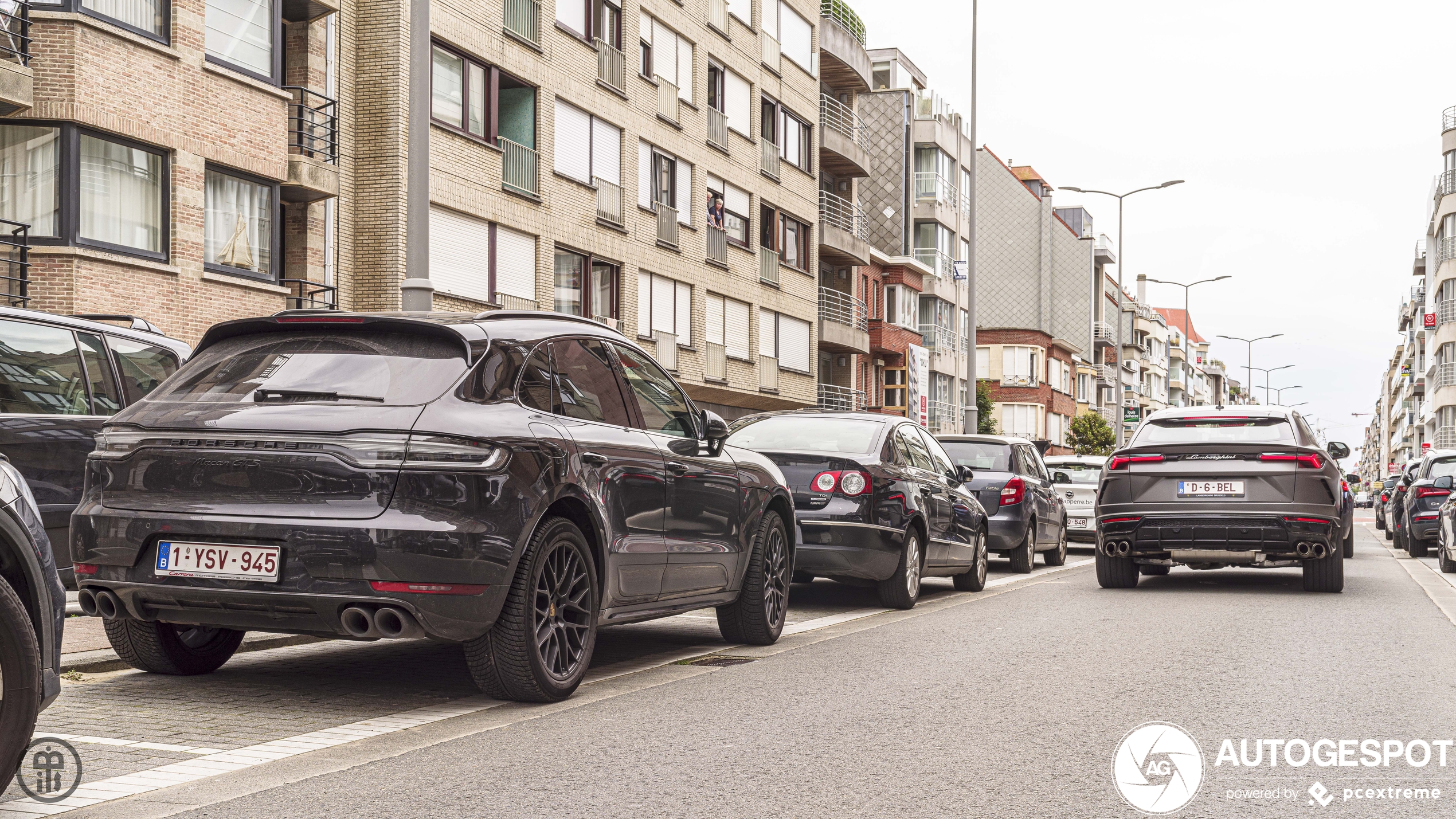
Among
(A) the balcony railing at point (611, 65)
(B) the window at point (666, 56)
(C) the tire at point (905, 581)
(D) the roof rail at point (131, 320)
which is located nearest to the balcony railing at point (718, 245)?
(B) the window at point (666, 56)

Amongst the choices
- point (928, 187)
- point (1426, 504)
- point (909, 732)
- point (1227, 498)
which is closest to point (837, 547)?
point (1227, 498)

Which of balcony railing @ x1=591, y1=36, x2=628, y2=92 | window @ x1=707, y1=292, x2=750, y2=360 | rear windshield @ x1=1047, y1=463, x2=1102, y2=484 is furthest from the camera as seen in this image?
window @ x1=707, y1=292, x2=750, y2=360

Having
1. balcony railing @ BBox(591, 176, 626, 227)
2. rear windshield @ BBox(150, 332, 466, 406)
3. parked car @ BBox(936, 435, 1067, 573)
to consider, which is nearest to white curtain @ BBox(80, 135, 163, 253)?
parked car @ BBox(936, 435, 1067, 573)

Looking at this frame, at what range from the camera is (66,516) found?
29.2 feet

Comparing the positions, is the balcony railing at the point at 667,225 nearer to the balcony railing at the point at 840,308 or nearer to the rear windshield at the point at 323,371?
the balcony railing at the point at 840,308

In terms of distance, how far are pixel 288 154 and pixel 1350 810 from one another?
73.5ft

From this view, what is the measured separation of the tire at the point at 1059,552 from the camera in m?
19.8

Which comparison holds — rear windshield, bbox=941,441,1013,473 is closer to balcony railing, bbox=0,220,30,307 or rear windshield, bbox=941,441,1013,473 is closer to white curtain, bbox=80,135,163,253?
white curtain, bbox=80,135,163,253

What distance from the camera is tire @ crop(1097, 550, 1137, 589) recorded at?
14406mm

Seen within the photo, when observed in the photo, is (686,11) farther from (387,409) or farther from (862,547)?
(387,409)

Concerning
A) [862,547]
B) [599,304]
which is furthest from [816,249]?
[862,547]

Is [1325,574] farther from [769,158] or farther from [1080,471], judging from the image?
[769,158]

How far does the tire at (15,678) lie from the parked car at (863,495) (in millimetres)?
7183

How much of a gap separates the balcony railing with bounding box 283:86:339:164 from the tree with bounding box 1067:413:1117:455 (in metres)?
61.9
